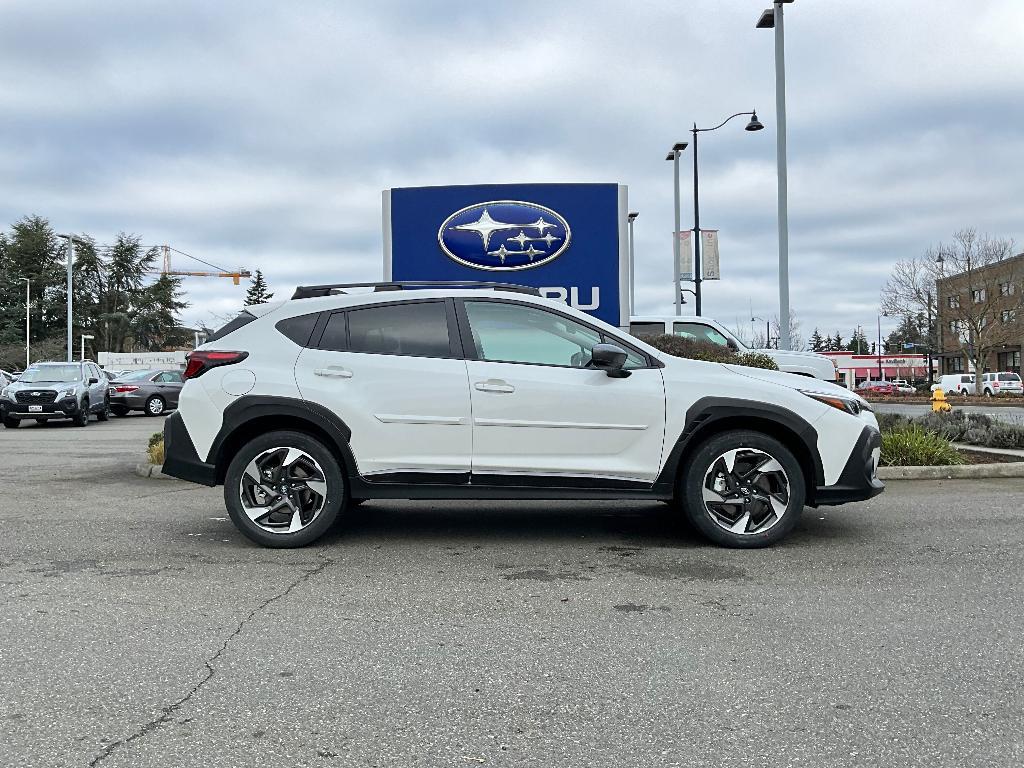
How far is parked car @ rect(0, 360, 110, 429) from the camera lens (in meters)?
21.5

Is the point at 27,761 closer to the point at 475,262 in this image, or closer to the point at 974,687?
the point at 974,687

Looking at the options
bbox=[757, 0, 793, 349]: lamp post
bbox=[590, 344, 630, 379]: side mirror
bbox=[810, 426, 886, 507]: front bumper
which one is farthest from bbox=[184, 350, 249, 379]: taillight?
bbox=[757, 0, 793, 349]: lamp post

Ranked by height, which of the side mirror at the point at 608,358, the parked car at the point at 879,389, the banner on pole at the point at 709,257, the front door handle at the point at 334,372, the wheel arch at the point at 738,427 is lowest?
the parked car at the point at 879,389

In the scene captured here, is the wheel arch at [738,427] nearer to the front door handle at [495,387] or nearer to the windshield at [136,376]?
the front door handle at [495,387]

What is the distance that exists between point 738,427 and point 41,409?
66.6ft

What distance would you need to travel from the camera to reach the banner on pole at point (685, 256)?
2630 centimetres

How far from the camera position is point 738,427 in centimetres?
591

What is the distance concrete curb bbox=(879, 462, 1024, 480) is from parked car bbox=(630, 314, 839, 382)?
335 centimetres

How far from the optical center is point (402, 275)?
1245cm

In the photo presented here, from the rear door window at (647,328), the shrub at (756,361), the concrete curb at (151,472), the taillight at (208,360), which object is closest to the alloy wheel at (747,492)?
the taillight at (208,360)

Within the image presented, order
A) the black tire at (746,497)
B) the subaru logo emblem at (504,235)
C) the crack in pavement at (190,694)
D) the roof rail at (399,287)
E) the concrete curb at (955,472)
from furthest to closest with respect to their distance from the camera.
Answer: the subaru logo emblem at (504,235)
the concrete curb at (955,472)
the roof rail at (399,287)
the black tire at (746,497)
the crack in pavement at (190,694)

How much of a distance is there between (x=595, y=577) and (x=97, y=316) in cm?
8418

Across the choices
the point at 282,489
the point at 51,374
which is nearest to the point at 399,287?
the point at 282,489

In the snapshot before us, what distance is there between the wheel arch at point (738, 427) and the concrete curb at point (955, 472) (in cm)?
390
